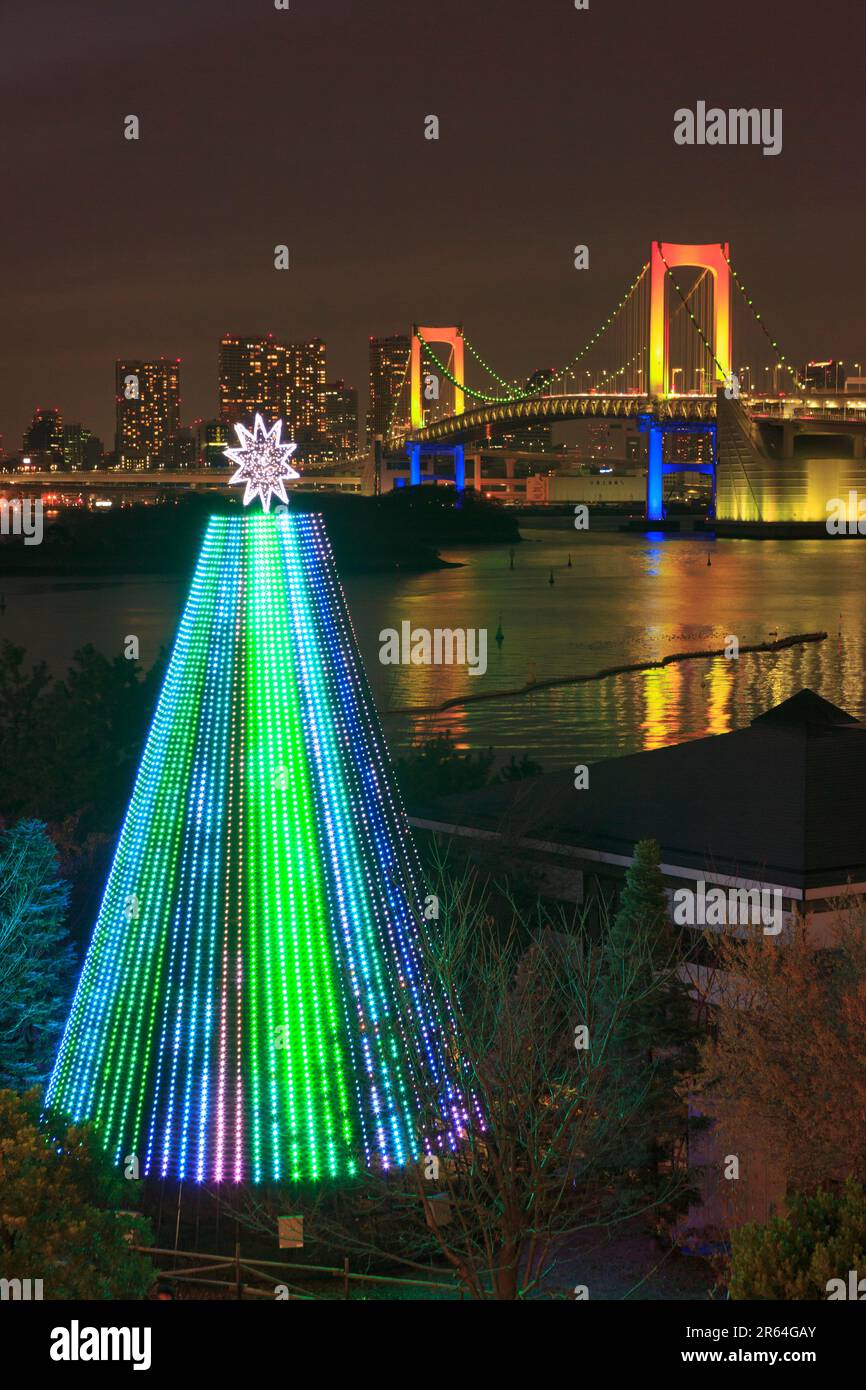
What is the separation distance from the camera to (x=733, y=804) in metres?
11.9

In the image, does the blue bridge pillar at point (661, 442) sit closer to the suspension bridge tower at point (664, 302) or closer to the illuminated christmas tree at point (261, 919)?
the suspension bridge tower at point (664, 302)

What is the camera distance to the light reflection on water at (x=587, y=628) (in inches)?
1051

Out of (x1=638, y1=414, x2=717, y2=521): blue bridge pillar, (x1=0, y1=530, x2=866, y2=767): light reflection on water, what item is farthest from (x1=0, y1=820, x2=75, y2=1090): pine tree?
(x1=638, y1=414, x2=717, y2=521): blue bridge pillar

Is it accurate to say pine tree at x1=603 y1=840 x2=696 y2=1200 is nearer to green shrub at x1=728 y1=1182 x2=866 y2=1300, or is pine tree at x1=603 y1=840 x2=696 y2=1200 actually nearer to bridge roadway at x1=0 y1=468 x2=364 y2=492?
green shrub at x1=728 y1=1182 x2=866 y2=1300

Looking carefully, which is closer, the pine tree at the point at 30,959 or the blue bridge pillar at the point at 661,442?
the pine tree at the point at 30,959

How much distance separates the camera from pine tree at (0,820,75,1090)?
33.5 feet

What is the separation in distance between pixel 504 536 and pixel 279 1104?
86.2 meters

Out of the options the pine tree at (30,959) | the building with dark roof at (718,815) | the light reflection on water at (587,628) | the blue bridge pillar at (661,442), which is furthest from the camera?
the blue bridge pillar at (661,442)

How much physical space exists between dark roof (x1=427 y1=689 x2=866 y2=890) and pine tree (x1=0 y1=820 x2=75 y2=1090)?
10.1ft

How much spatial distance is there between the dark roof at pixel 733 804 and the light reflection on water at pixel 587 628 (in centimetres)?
885

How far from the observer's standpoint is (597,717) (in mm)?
27438

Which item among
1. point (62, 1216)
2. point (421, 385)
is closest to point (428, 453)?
point (421, 385)

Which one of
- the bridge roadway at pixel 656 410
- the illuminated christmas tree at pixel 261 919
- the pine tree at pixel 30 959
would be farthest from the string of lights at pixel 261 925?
the bridge roadway at pixel 656 410

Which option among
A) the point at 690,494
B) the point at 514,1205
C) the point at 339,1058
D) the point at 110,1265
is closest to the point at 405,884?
the point at 339,1058
